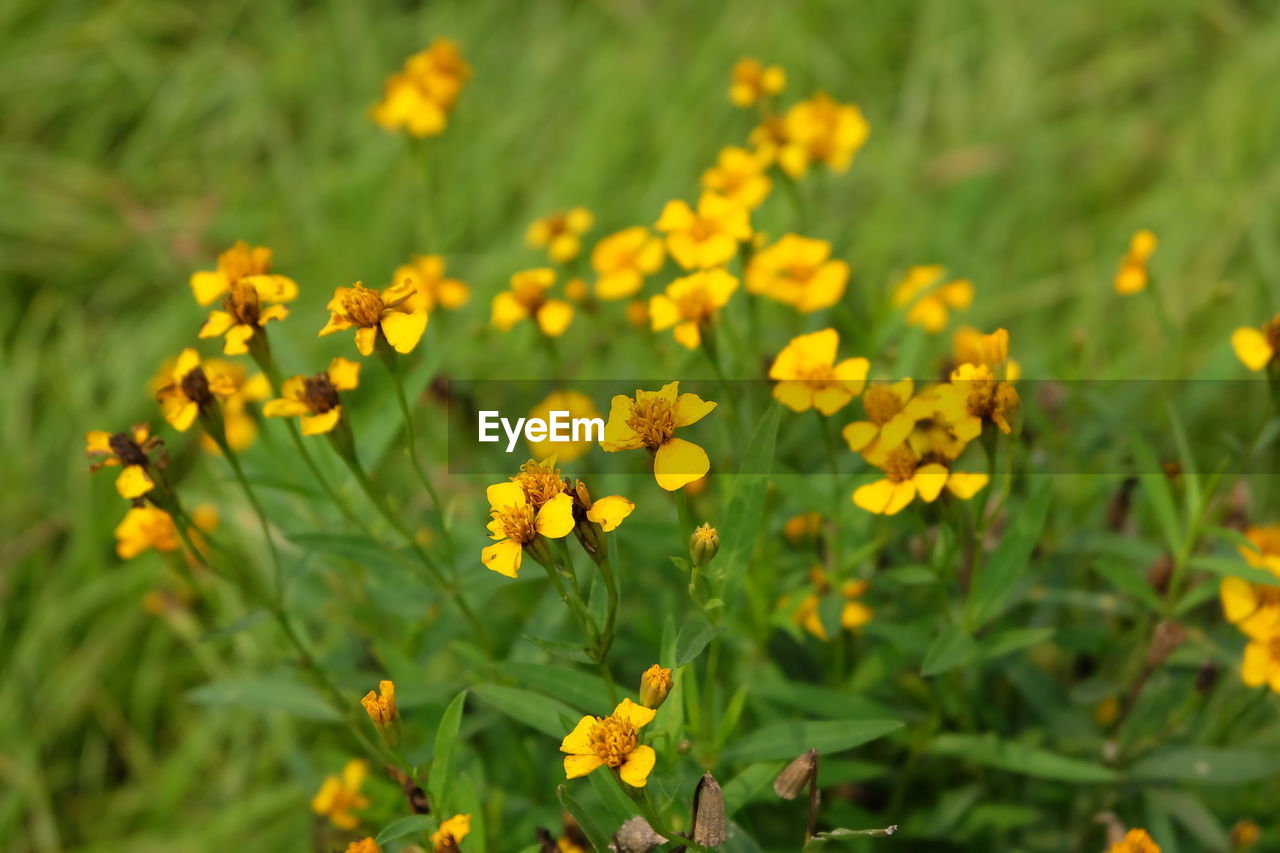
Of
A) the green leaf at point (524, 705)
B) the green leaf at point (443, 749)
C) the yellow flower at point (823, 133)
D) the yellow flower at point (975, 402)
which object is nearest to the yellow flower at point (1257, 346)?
the yellow flower at point (975, 402)

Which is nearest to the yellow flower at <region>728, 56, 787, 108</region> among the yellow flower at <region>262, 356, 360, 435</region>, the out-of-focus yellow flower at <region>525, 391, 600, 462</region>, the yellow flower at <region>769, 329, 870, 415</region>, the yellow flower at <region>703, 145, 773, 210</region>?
the yellow flower at <region>703, 145, 773, 210</region>

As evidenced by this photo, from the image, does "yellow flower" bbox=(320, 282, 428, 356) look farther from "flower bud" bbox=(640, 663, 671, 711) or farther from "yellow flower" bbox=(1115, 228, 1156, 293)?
"yellow flower" bbox=(1115, 228, 1156, 293)

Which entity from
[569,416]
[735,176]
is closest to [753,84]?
[735,176]

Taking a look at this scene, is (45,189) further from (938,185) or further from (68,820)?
(938,185)

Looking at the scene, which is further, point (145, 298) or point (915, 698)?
point (145, 298)

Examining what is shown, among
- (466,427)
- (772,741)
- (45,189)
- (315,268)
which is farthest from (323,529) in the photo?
(45,189)

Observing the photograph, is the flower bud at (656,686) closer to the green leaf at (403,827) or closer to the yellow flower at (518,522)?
the yellow flower at (518,522)
